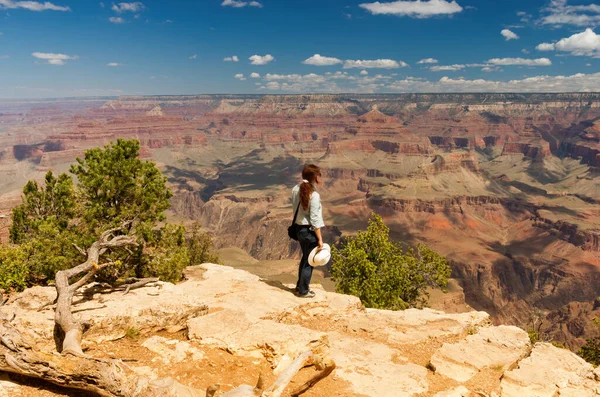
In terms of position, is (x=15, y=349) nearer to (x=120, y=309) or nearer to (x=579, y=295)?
(x=120, y=309)

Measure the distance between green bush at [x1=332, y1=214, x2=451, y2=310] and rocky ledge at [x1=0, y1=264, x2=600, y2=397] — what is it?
39.4 feet

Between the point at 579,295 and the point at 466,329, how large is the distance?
492 feet

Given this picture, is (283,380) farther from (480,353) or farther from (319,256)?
(480,353)

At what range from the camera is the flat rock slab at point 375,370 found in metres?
7.78

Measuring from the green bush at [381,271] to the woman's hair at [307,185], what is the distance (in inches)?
590

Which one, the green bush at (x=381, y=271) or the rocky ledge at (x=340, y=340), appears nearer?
the rocky ledge at (x=340, y=340)

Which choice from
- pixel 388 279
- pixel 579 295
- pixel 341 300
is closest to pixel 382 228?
pixel 388 279

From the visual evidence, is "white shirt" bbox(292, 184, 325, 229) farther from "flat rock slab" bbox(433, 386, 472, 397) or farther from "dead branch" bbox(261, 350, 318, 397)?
"flat rock slab" bbox(433, 386, 472, 397)

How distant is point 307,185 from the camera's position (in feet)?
35.6

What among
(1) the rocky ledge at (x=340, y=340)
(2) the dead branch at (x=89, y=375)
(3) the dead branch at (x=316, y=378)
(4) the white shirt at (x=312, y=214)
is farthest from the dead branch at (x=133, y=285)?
(3) the dead branch at (x=316, y=378)

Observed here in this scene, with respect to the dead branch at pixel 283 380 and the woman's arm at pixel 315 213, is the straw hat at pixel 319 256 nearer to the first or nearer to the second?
the woman's arm at pixel 315 213

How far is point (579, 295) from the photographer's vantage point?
125375mm

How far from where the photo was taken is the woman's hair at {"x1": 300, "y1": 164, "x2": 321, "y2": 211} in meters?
10.8

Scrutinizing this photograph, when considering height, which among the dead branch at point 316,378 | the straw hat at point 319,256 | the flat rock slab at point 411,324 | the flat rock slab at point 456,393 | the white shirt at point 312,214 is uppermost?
the white shirt at point 312,214
